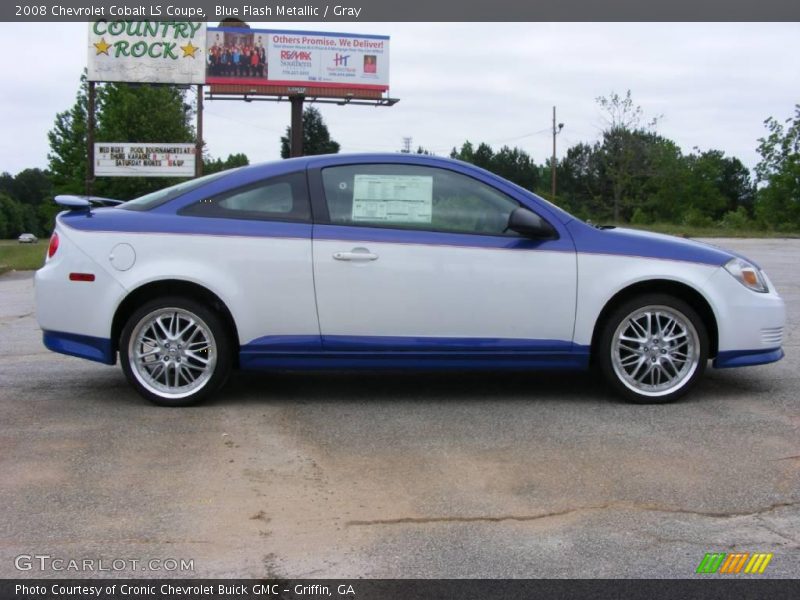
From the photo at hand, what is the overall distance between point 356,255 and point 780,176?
64630 mm

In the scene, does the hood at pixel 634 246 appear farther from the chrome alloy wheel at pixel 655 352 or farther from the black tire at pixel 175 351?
the black tire at pixel 175 351

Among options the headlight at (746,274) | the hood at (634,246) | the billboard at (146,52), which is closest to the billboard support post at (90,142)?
the billboard at (146,52)

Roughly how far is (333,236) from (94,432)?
5.79ft

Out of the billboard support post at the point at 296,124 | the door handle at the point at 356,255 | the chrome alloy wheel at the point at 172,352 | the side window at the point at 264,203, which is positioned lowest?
the chrome alloy wheel at the point at 172,352

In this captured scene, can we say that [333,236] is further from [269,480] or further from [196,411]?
[269,480]

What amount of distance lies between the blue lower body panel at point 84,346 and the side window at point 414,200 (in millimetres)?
1587

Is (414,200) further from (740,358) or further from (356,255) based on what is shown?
(740,358)

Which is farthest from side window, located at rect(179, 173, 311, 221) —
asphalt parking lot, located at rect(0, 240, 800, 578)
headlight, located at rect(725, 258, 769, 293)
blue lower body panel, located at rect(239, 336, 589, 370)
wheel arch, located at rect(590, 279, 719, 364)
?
headlight, located at rect(725, 258, 769, 293)

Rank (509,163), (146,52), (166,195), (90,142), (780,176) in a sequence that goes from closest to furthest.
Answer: (166,195) < (90,142) < (146,52) < (780,176) < (509,163)

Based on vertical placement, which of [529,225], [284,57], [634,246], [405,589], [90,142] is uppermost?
[284,57]

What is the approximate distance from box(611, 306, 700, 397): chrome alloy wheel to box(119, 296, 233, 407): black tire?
2.45m

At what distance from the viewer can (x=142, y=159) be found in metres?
26.8

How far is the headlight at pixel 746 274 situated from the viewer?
5.34 m

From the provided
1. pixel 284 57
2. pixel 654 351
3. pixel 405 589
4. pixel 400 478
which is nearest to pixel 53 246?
pixel 400 478
